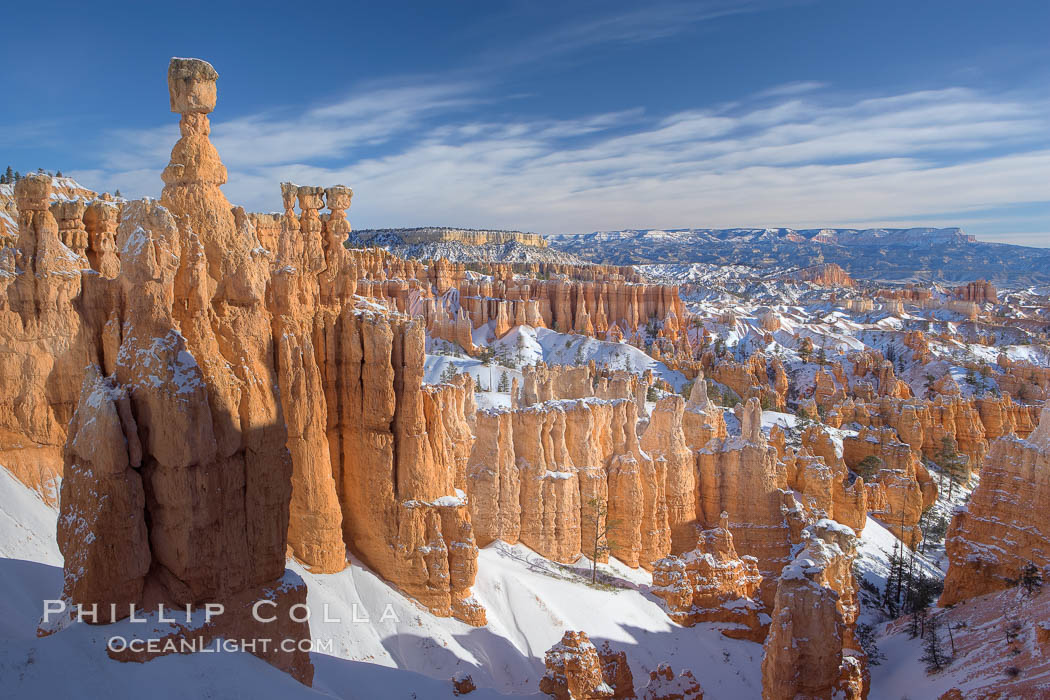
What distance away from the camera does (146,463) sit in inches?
370

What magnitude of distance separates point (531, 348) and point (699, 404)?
1986 inches

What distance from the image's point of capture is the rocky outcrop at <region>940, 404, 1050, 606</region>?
72.6 feet

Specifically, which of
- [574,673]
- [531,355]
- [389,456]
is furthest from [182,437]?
[531,355]

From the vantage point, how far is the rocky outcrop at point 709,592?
802 inches

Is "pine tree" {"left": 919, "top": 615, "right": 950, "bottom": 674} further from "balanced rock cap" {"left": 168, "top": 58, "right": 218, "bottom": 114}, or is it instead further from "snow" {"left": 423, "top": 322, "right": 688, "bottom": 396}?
"snow" {"left": 423, "top": 322, "right": 688, "bottom": 396}

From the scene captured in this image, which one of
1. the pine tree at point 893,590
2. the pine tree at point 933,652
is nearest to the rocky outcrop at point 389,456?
the pine tree at point 933,652

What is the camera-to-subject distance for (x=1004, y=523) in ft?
75.2

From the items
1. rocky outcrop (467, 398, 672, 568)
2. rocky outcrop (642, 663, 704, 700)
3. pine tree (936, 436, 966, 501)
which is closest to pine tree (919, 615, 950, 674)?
rocky outcrop (642, 663, 704, 700)

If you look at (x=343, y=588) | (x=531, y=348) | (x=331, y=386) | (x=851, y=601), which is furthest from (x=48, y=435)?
(x=531, y=348)

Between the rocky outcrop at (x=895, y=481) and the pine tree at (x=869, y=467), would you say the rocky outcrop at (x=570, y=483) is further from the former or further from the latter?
the pine tree at (x=869, y=467)

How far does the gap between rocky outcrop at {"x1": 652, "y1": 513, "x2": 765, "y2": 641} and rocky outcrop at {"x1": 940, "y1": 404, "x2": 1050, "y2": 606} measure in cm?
836

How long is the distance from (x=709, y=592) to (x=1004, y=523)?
38.3ft

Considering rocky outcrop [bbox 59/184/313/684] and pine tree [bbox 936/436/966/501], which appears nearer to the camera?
rocky outcrop [bbox 59/184/313/684]

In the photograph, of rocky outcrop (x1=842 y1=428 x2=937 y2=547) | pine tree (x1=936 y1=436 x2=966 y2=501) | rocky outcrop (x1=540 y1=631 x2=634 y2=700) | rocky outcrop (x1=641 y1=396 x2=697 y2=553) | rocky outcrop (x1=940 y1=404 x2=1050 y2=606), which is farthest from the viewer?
pine tree (x1=936 y1=436 x2=966 y2=501)
